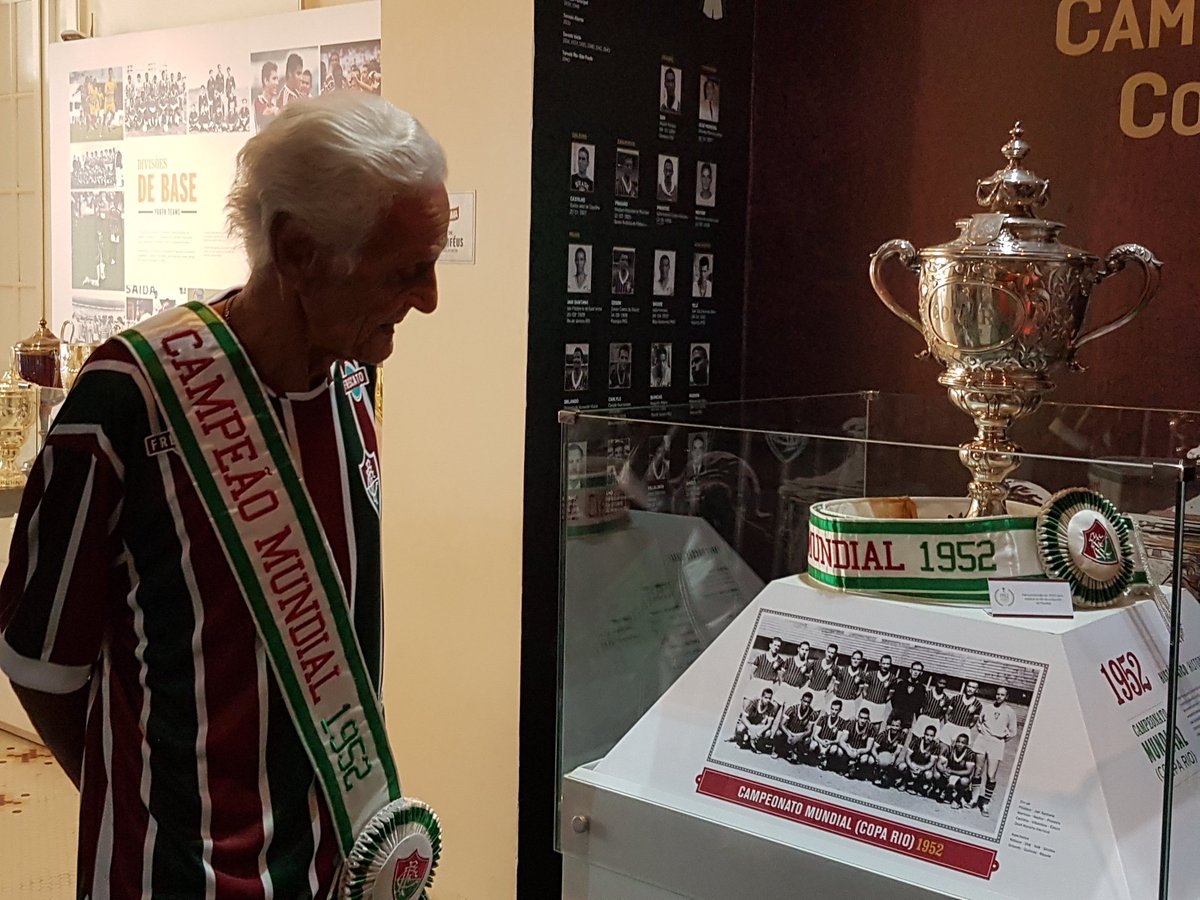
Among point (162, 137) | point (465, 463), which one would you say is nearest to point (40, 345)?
point (162, 137)

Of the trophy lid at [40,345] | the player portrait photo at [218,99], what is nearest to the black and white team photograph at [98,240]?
the player portrait photo at [218,99]

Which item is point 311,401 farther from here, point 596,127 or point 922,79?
point 922,79

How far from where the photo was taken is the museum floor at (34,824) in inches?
114

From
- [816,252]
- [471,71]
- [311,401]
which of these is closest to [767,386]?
[816,252]

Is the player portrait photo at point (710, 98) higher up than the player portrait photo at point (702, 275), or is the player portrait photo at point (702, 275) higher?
the player portrait photo at point (710, 98)

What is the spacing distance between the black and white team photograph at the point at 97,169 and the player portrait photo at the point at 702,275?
78.6 inches

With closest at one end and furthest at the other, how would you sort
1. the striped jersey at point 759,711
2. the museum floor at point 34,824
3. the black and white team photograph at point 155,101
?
the striped jersey at point 759,711 < the museum floor at point 34,824 < the black and white team photograph at point 155,101

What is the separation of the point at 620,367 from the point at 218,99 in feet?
5.32

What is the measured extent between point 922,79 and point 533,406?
0.96m

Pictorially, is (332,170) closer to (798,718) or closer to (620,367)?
(798,718)

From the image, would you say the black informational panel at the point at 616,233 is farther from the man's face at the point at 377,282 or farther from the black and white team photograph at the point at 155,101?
the black and white team photograph at the point at 155,101

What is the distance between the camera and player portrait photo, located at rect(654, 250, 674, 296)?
2617 millimetres

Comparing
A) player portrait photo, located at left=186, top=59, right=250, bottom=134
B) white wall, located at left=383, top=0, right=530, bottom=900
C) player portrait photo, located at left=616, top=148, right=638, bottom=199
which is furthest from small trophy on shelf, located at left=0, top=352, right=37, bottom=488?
player portrait photo, located at left=186, top=59, right=250, bottom=134

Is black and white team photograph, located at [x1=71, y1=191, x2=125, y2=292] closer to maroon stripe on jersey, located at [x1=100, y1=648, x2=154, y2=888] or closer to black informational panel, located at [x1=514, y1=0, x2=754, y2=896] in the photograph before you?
black informational panel, located at [x1=514, y1=0, x2=754, y2=896]
